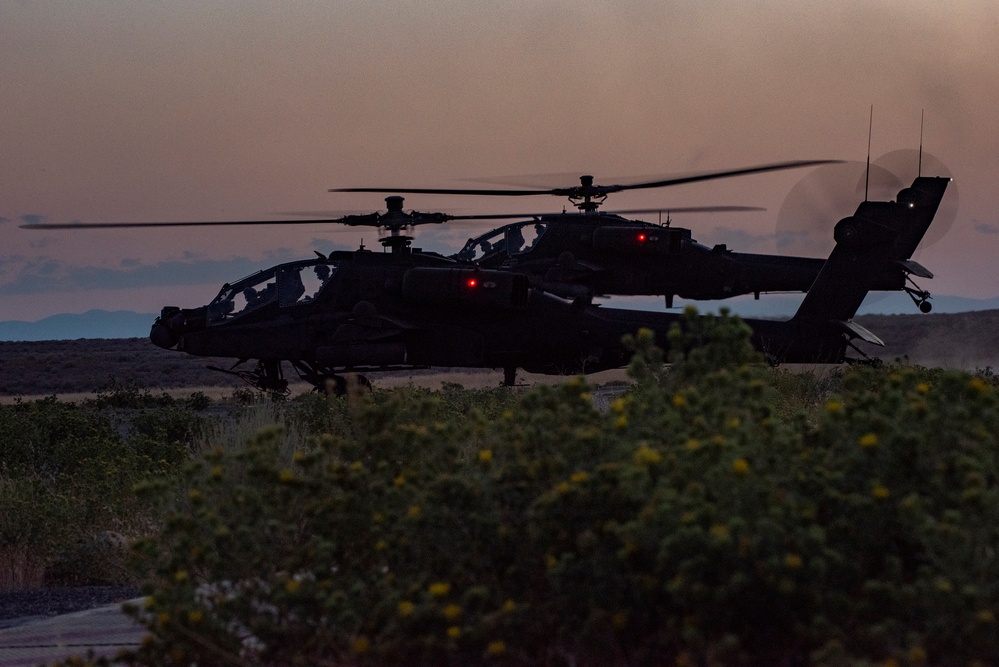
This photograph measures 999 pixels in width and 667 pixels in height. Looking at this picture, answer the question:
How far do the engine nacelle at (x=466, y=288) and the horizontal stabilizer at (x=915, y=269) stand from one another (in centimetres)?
907

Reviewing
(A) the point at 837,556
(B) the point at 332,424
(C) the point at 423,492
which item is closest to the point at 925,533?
(A) the point at 837,556

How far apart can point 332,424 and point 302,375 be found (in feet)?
18.7

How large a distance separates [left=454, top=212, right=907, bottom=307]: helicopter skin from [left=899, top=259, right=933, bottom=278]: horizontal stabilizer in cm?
14

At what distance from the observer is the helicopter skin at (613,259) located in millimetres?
21969

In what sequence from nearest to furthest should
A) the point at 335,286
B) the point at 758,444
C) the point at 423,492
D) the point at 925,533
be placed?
1. the point at 925,533
2. the point at 758,444
3. the point at 423,492
4. the point at 335,286

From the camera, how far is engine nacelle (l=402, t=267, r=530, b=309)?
58.5ft

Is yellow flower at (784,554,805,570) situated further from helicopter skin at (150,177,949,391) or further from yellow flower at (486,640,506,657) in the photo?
helicopter skin at (150,177,949,391)

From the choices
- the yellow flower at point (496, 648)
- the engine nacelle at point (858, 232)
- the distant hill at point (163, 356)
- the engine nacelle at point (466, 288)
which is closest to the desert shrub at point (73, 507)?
the engine nacelle at point (466, 288)

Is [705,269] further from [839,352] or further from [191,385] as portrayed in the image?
[191,385]

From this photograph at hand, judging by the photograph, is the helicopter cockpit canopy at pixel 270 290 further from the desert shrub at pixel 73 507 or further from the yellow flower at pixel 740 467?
the yellow flower at pixel 740 467

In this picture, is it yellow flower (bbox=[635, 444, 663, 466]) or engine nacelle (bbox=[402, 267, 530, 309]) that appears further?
engine nacelle (bbox=[402, 267, 530, 309])

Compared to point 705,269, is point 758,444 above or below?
below

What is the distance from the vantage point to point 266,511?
4348 millimetres

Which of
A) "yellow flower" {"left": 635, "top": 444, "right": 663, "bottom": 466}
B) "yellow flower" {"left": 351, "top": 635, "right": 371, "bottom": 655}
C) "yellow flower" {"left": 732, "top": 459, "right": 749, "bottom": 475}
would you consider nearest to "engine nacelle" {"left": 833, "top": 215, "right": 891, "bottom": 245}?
"yellow flower" {"left": 635, "top": 444, "right": 663, "bottom": 466}
